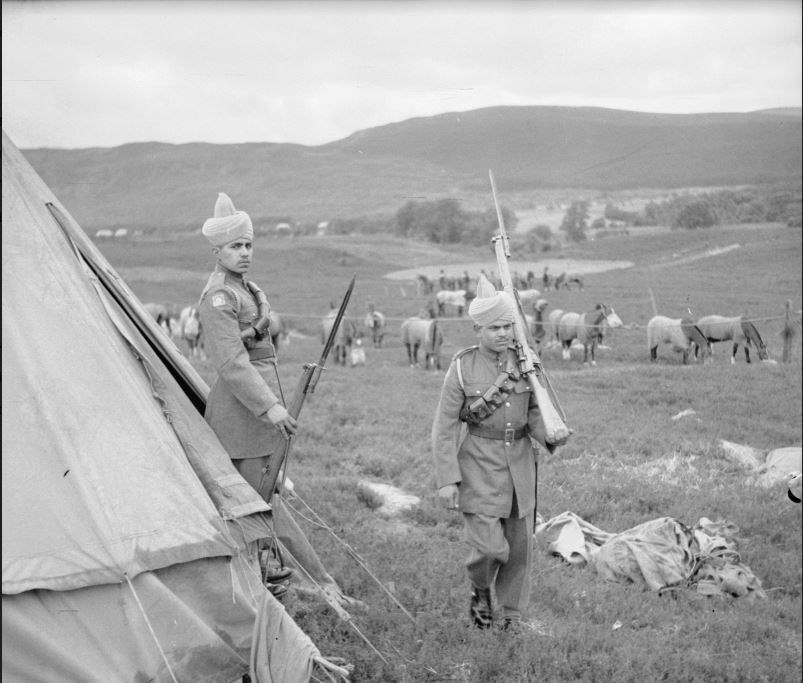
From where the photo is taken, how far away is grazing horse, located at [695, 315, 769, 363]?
15961 mm

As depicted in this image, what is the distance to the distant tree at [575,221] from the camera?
43.1 metres

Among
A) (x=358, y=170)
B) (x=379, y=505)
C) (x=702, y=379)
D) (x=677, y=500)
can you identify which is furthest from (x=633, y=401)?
(x=358, y=170)

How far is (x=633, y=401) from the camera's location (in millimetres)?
12180

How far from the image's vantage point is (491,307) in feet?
15.4

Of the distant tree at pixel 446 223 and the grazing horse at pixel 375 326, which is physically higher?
the distant tree at pixel 446 223

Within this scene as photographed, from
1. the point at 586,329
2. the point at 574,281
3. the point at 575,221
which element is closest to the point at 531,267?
the point at 574,281

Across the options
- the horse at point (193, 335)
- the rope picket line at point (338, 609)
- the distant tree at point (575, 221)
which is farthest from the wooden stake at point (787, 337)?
the distant tree at point (575, 221)

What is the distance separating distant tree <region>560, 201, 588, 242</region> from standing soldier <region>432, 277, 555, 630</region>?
3867 centimetres

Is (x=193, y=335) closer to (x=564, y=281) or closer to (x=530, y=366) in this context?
(x=564, y=281)

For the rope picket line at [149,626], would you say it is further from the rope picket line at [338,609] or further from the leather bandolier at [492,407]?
the leather bandolier at [492,407]

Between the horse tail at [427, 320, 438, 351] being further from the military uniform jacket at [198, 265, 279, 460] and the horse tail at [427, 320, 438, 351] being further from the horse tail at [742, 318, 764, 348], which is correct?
the military uniform jacket at [198, 265, 279, 460]

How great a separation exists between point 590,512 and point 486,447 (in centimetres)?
288

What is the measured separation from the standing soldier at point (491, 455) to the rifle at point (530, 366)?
0.07 meters

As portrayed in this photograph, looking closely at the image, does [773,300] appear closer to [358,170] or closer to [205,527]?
[205,527]
